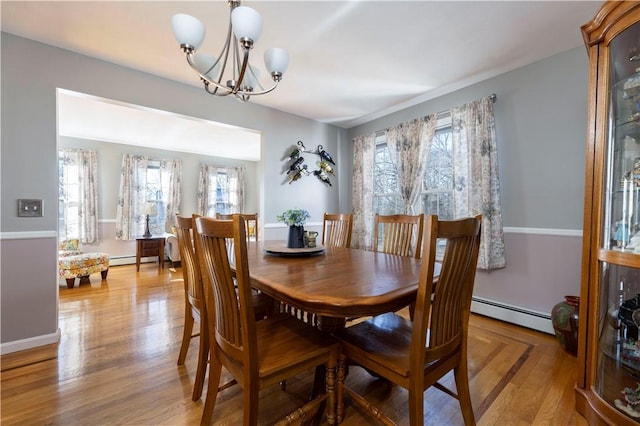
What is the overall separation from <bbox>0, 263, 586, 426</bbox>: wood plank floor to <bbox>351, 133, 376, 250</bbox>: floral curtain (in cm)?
180

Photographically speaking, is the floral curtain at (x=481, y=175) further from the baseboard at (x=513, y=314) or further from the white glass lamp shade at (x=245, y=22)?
the white glass lamp shade at (x=245, y=22)

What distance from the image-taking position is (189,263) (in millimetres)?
1661

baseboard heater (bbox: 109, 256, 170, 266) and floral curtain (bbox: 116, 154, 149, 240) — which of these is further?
floral curtain (bbox: 116, 154, 149, 240)

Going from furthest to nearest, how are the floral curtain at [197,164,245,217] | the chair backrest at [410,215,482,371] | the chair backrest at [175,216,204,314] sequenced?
the floral curtain at [197,164,245,217] → the chair backrest at [175,216,204,314] → the chair backrest at [410,215,482,371]

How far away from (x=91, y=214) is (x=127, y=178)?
2.87 feet

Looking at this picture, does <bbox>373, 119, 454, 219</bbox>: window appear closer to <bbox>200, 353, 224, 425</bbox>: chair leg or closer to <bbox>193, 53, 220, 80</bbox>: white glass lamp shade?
<bbox>193, 53, 220, 80</bbox>: white glass lamp shade

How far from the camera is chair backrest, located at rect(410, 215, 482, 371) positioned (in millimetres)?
922

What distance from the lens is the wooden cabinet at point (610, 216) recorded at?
4.49ft

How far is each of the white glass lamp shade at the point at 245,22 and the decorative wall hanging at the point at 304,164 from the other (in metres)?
2.38

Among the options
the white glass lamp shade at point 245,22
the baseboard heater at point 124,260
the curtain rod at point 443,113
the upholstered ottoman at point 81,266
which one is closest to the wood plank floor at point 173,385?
the upholstered ottoman at point 81,266

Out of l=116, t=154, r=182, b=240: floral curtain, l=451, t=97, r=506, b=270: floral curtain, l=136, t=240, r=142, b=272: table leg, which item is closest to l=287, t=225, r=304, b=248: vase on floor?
l=451, t=97, r=506, b=270: floral curtain

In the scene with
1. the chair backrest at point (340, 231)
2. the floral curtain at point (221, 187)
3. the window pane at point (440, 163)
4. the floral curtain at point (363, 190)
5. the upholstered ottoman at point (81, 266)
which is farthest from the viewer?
the floral curtain at point (221, 187)

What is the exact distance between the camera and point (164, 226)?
561 cm

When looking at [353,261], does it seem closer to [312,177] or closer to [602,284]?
[602,284]
